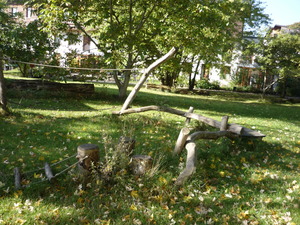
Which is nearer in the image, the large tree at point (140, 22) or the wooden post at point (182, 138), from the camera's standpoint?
the wooden post at point (182, 138)

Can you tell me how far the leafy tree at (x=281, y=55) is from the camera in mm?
21562

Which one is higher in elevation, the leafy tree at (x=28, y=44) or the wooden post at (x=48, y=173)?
the leafy tree at (x=28, y=44)

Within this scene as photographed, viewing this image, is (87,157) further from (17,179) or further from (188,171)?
(188,171)

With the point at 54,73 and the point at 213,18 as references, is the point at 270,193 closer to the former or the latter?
the point at 213,18

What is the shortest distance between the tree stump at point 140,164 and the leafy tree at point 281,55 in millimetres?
19817

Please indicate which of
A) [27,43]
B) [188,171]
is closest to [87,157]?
[188,171]

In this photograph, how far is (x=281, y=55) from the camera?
73.7ft

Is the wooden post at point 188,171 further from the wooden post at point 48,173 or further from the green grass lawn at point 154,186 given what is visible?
the wooden post at point 48,173

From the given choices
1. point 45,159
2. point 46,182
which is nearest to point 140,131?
point 45,159

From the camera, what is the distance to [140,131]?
24.7 feet

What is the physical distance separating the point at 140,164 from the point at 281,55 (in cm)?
2148

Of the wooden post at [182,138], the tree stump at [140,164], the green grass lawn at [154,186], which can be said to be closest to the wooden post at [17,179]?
the green grass lawn at [154,186]

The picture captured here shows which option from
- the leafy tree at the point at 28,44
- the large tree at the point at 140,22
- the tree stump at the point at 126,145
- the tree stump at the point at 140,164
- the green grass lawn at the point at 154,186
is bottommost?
the green grass lawn at the point at 154,186

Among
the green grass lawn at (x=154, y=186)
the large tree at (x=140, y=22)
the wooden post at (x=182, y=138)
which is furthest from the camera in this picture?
the large tree at (x=140, y=22)
